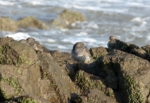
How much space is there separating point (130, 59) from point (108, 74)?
633 mm

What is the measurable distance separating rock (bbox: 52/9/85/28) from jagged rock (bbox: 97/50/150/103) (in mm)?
17076

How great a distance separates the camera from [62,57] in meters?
10.5

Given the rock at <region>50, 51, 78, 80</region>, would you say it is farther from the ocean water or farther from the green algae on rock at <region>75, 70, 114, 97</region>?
the ocean water

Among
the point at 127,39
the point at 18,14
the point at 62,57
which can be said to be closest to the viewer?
the point at 62,57

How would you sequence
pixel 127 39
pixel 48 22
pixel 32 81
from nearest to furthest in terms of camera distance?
pixel 32 81 < pixel 127 39 < pixel 48 22

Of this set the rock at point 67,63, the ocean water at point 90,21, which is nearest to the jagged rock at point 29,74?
the rock at point 67,63

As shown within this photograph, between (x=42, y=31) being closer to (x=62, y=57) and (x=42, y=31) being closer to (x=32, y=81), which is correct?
(x=62, y=57)

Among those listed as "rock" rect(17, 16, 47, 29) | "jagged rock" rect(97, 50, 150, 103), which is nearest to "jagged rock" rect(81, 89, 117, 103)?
"jagged rock" rect(97, 50, 150, 103)

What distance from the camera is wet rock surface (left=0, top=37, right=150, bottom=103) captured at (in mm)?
6906

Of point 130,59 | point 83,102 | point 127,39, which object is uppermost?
point 130,59

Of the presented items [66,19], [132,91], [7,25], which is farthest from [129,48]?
[66,19]

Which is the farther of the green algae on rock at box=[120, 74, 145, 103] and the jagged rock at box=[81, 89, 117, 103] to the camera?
the green algae on rock at box=[120, 74, 145, 103]

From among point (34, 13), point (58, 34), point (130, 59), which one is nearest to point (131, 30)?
point (58, 34)

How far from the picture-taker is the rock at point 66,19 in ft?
85.3
